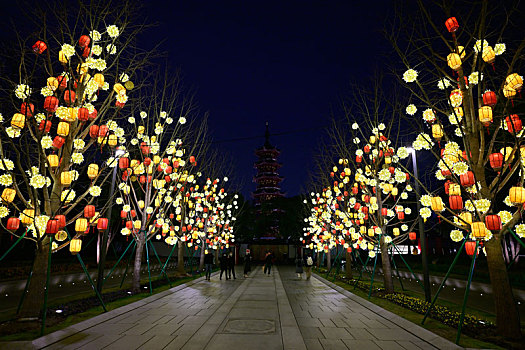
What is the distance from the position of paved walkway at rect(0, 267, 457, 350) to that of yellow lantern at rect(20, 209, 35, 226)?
2688mm

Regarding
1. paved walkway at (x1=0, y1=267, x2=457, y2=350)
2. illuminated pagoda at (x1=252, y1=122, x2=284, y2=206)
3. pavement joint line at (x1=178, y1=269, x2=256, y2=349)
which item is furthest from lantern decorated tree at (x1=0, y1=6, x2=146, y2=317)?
illuminated pagoda at (x1=252, y1=122, x2=284, y2=206)

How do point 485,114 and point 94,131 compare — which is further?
point 94,131

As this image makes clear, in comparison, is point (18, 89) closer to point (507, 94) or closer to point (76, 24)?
point (76, 24)

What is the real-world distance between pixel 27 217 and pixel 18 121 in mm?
2270

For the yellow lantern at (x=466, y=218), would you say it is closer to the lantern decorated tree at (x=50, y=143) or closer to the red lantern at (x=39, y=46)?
the lantern decorated tree at (x=50, y=143)

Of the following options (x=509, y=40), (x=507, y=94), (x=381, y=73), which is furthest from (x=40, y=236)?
(x=381, y=73)

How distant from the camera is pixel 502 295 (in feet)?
20.8

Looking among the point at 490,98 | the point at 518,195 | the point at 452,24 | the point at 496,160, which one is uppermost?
the point at 452,24

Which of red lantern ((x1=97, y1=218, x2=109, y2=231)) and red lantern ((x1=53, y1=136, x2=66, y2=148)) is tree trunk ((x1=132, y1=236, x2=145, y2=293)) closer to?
red lantern ((x1=97, y1=218, x2=109, y2=231))

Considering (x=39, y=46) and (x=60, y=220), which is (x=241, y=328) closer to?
(x=60, y=220)

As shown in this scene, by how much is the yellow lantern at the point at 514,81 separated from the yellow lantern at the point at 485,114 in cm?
57

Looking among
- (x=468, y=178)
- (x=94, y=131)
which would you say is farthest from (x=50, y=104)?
(x=468, y=178)

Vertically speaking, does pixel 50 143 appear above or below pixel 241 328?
above

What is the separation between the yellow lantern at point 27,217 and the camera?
23.4ft
